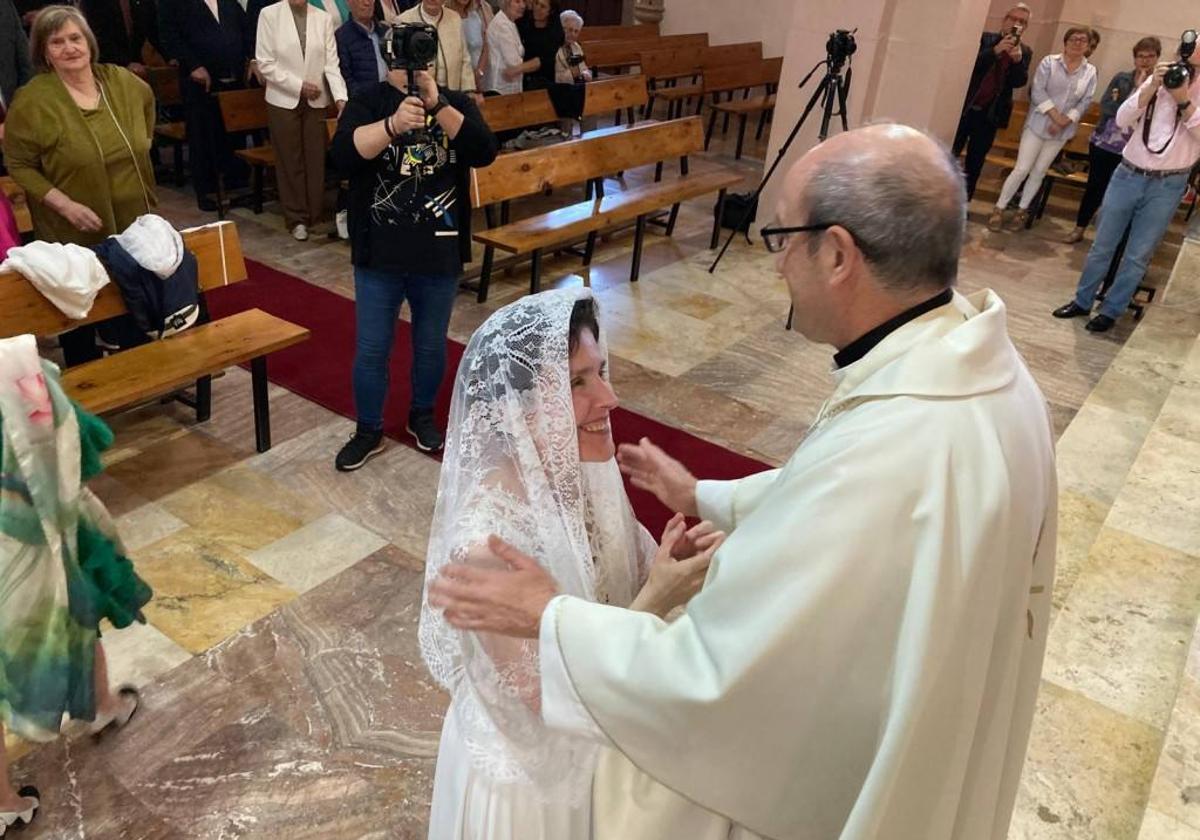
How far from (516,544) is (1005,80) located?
25.1 ft

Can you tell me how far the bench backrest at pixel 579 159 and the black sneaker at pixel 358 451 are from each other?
174 centimetres

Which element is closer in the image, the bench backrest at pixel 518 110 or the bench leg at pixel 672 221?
the bench backrest at pixel 518 110

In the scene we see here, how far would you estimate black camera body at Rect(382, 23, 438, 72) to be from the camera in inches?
117

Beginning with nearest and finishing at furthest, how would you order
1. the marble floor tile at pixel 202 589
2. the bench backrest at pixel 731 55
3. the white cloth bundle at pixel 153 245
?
the marble floor tile at pixel 202 589 < the white cloth bundle at pixel 153 245 < the bench backrest at pixel 731 55

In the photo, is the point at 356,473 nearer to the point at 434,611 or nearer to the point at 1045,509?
the point at 434,611

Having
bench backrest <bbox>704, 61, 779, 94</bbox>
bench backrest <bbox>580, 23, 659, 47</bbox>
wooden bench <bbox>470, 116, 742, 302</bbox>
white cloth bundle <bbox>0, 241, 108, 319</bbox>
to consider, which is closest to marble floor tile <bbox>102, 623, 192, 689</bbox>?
white cloth bundle <bbox>0, 241, 108, 319</bbox>

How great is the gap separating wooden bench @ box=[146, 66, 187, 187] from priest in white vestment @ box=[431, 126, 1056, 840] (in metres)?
6.59

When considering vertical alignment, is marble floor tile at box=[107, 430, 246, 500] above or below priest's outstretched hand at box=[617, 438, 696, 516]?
below

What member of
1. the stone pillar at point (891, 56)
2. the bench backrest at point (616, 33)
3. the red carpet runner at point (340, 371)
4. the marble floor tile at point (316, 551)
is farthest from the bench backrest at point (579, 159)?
the bench backrest at point (616, 33)

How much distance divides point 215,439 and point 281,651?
1398 mm

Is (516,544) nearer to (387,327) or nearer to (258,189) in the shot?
(387,327)

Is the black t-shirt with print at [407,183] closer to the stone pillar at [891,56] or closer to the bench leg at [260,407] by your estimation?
the bench leg at [260,407]

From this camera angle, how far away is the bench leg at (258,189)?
657 cm

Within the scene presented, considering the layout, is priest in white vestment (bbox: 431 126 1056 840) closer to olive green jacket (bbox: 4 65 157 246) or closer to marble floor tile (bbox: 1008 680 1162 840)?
marble floor tile (bbox: 1008 680 1162 840)
